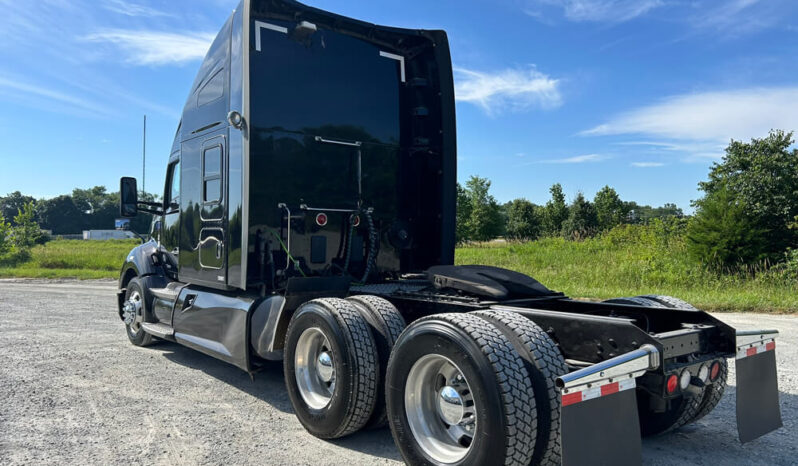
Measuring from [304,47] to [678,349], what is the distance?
13.5 ft

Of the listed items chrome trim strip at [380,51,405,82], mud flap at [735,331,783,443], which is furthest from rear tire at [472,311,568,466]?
chrome trim strip at [380,51,405,82]

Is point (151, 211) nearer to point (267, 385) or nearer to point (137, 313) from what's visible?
point (137, 313)

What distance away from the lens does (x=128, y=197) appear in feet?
22.8

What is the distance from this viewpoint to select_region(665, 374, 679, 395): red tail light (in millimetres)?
2901

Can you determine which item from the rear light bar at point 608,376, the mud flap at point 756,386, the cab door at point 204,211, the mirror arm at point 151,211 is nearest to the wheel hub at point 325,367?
the cab door at point 204,211

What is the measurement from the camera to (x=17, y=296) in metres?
13.9

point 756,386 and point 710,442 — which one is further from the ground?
point 756,386

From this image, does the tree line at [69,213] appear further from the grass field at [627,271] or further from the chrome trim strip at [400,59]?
the chrome trim strip at [400,59]

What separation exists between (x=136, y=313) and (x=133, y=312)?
9 centimetres

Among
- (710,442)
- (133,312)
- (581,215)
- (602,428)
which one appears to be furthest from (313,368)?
(581,215)

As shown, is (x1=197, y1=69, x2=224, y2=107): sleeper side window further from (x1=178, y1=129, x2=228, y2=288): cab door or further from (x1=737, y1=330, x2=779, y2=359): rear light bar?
(x1=737, y1=330, x2=779, y2=359): rear light bar

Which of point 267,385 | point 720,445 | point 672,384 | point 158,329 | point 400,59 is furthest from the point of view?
point 158,329

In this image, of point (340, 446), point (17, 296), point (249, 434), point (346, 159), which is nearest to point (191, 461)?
point (249, 434)

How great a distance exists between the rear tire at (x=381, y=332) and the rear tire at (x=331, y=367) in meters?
0.05
